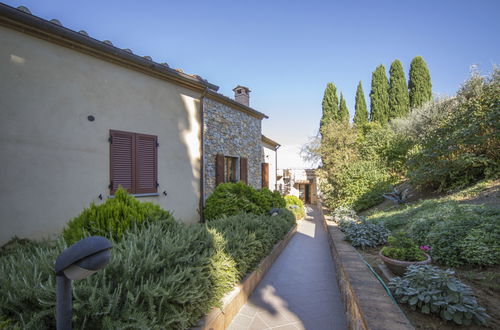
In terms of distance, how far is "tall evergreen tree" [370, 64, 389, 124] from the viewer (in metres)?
21.9

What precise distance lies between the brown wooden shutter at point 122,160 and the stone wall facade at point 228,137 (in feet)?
7.52

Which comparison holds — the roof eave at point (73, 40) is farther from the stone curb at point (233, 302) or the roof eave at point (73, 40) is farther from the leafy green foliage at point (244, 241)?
the stone curb at point (233, 302)

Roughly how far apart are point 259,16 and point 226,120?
140 inches

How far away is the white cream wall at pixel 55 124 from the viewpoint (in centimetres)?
386

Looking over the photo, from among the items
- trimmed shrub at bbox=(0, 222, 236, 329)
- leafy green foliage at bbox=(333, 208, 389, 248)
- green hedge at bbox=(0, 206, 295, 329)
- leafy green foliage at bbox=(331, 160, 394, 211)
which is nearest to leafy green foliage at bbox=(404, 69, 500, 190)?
leafy green foliage at bbox=(331, 160, 394, 211)

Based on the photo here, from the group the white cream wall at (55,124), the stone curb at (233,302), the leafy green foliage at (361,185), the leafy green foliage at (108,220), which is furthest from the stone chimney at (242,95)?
the leafy green foliage at (108,220)

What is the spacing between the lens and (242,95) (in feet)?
36.0

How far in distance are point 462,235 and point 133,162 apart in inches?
249

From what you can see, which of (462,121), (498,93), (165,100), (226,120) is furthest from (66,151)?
(498,93)

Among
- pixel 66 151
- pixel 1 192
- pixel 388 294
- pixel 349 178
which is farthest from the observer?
pixel 349 178

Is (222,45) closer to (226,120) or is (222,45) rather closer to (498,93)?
(226,120)

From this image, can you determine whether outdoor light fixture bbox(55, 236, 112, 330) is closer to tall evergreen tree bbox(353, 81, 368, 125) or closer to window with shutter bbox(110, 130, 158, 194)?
window with shutter bbox(110, 130, 158, 194)

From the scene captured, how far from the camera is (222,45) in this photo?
8539 millimetres

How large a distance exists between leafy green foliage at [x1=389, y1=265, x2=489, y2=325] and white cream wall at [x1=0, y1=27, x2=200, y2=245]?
5.37m
